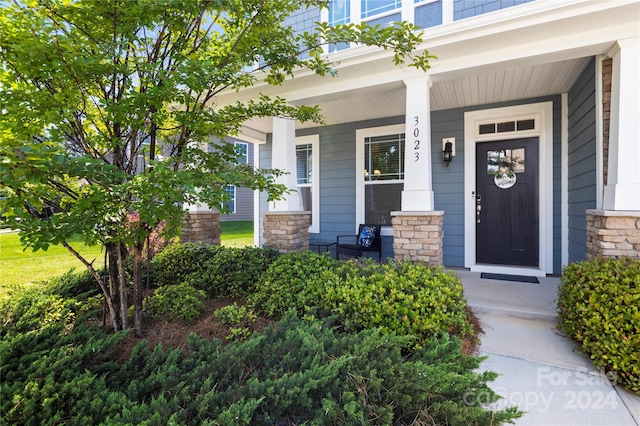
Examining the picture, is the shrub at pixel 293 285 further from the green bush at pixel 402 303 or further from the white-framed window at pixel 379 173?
the white-framed window at pixel 379 173

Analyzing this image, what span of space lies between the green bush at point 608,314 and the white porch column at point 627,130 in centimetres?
61

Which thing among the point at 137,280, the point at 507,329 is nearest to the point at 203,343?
the point at 137,280

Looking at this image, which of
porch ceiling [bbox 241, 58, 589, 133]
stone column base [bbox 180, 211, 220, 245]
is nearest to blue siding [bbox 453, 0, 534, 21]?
porch ceiling [bbox 241, 58, 589, 133]

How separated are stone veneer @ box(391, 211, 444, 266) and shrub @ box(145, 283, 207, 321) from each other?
217 centimetres

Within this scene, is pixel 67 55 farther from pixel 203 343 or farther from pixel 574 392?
pixel 574 392

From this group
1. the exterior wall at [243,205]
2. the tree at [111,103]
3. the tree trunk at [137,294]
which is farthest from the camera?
the exterior wall at [243,205]

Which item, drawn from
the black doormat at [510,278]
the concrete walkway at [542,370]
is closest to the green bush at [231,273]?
the concrete walkway at [542,370]

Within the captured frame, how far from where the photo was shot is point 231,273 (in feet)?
11.7

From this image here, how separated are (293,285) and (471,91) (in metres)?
3.53

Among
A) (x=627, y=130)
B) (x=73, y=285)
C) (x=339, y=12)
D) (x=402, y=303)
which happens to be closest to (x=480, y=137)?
(x=627, y=130)

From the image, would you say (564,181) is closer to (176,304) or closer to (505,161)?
(505,161)

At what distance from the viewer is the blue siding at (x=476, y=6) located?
10.8 ft

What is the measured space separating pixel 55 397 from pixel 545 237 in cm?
527

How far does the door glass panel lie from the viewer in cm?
451
